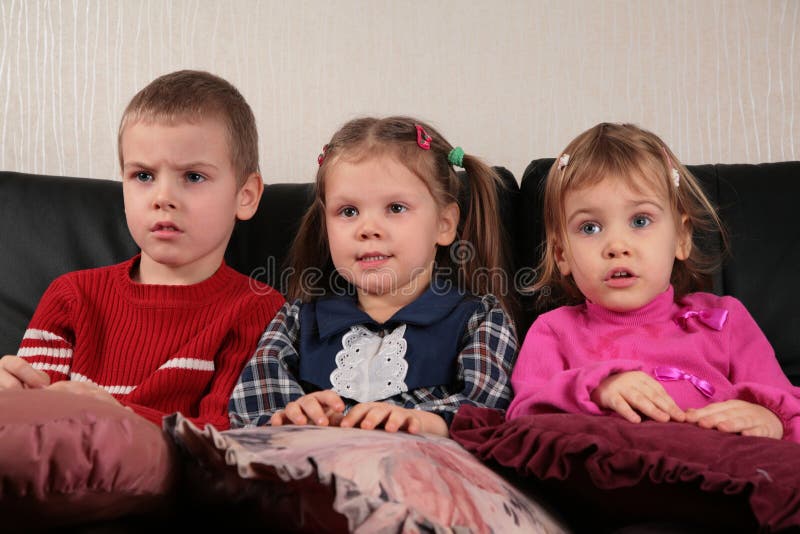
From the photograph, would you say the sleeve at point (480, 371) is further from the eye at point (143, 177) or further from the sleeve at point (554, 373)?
the eye at point (143, 177)

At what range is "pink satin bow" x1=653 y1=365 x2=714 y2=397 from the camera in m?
1.49

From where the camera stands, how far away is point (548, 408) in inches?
57.2

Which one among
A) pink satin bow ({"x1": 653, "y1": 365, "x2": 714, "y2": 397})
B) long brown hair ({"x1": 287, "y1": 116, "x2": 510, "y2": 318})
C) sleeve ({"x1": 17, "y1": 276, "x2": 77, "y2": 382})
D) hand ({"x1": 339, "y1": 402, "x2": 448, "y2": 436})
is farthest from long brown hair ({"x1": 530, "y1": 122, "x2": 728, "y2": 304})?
sleeve ({"x1": 17, "y1": 276, "x2": 77, "y2": 382})

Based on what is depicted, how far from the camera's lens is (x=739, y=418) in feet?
4.33

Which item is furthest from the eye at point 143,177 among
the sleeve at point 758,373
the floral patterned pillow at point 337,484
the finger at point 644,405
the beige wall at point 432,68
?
the sleeve at point 758,373

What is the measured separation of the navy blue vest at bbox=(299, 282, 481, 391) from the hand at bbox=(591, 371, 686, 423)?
1.08 feet

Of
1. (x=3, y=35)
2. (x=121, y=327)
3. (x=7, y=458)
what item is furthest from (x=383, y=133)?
(x=3, y=35)

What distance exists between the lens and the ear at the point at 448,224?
5.85 feet

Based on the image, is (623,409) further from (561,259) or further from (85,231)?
(85,231)

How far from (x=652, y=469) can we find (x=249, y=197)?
104cm

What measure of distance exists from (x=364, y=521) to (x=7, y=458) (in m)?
0.36

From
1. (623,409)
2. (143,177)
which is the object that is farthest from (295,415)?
(143,177)

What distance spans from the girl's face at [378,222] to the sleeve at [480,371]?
0.17 metres

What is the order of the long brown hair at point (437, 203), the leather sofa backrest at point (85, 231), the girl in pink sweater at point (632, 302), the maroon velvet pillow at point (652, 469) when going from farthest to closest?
the leather sofa backrest at point (85, 231) → the long brown hair at point (437, 203) → the girl in pink sweater at point (632, 302) → the maroon velvet pillow at point (652, 469)
